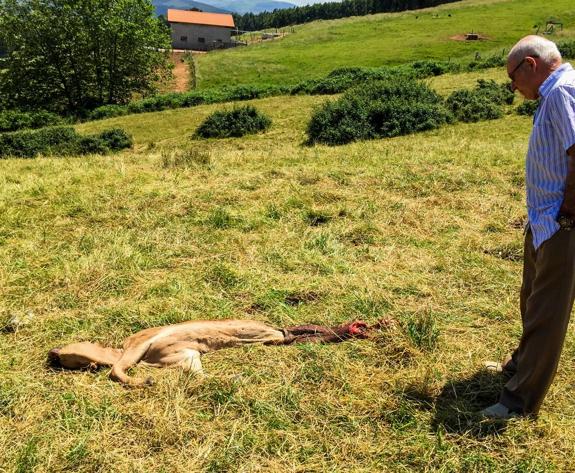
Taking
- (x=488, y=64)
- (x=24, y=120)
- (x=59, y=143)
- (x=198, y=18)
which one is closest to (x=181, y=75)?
(x=24, y=120)

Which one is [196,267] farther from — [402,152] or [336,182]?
[402,152]

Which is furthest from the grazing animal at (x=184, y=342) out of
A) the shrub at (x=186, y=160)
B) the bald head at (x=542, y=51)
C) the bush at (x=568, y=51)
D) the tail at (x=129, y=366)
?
the bush at (x=568, y=51)

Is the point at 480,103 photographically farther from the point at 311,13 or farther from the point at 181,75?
the point at 311,13

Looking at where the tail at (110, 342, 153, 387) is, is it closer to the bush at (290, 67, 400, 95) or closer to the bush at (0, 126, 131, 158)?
the bush at (0, 126, 131, 158)

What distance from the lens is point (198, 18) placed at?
68875 mm

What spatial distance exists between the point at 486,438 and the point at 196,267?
10.7 ft

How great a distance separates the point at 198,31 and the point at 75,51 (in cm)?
3563

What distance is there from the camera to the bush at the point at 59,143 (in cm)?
1722

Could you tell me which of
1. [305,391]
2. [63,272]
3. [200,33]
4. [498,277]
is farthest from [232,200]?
[200,33]

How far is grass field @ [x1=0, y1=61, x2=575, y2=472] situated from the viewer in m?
2.92

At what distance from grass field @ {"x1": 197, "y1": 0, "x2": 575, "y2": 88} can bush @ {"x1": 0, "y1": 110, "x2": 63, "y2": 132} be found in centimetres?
1192

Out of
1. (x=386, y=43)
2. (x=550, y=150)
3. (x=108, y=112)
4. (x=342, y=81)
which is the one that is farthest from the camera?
(x=386, y=43)

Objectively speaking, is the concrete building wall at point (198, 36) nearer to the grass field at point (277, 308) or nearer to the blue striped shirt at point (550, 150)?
the grass field at point (277, 308)

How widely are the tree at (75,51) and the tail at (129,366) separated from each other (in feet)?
110
